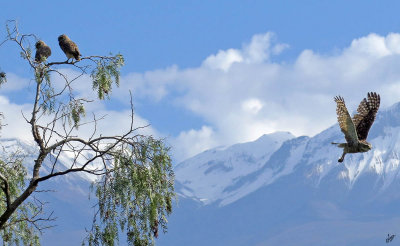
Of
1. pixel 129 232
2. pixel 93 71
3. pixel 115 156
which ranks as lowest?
pixel 129 232

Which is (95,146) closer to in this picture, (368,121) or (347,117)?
(347,117)

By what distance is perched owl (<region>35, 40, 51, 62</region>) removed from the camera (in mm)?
19672

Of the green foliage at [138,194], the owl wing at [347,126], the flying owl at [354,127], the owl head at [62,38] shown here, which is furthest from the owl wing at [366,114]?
the owl head at [62,38]

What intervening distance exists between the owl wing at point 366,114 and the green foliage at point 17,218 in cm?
748

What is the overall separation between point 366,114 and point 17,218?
846cm

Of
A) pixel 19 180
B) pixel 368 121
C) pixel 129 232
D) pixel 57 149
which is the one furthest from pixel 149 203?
pixel 368 121

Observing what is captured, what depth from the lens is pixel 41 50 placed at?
19844 mm

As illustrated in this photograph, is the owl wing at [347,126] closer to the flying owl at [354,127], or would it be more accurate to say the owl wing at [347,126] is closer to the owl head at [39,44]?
the flying owl at [354,127]

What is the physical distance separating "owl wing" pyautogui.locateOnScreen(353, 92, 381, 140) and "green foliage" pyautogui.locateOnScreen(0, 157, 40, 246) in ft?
24.6

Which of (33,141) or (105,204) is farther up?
(33,141)

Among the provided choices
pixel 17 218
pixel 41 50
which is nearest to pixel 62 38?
pixel 41 50

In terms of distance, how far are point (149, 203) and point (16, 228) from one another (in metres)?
3.79

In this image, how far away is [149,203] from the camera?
59.0 feet

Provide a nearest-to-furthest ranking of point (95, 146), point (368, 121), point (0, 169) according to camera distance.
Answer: point (95, 146), point (0, 169), point (368, 121)
